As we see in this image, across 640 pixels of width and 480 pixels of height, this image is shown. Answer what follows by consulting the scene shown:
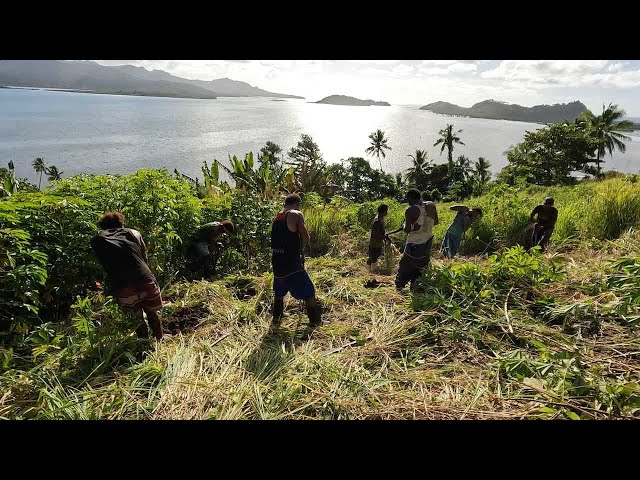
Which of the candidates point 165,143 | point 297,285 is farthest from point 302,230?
point 165,143

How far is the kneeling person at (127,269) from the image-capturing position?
3.24 m

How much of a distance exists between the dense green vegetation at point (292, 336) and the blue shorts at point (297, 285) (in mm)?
385

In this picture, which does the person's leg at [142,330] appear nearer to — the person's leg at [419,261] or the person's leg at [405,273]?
the person's leg at [405,273]

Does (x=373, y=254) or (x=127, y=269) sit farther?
(x=373, y=254)

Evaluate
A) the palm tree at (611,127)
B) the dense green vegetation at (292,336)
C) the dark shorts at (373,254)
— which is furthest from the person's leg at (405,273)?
the palm tree at (611,127)

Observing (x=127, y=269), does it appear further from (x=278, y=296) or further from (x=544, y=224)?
(x=544, y=224)

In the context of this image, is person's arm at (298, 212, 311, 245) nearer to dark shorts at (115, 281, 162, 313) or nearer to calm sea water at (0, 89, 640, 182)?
dark shorts at (115, 281, 162, 313)

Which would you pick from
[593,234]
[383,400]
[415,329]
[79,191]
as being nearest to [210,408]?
[383,400]

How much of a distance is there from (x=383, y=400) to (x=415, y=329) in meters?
1.02

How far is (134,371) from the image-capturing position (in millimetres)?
3002

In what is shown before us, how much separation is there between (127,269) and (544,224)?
6176mm

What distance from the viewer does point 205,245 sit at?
214 inches

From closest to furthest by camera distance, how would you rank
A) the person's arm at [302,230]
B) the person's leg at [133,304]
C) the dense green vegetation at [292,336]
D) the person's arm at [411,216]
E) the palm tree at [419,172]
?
the dense green vegetation at [292,336]
the person's leg at [133,304]
the person's arm at [302,230]
the person's arm at [411,216]
the palm tree at [419,172]
